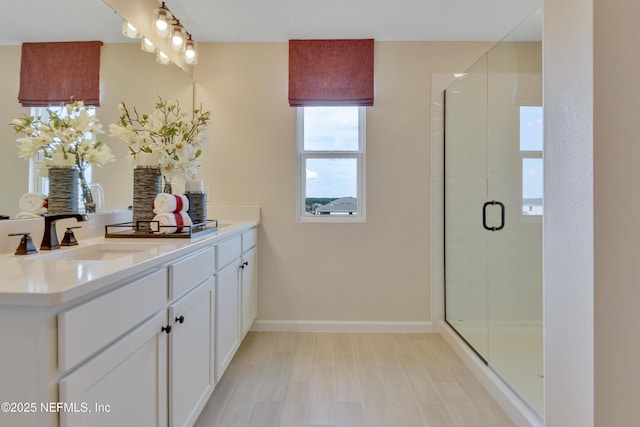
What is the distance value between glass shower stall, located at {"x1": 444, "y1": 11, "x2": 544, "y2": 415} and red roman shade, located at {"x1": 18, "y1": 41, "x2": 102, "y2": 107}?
2.38m

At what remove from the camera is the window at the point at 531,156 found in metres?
2.15

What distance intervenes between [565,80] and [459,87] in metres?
1.88

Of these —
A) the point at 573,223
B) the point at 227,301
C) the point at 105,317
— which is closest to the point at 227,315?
the point at 227,301

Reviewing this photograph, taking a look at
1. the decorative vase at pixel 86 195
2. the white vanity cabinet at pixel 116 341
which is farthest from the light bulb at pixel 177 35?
the white vanity cabinet at pixel 116 341

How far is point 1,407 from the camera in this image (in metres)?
0.68

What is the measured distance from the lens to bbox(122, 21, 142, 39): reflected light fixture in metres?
1.93

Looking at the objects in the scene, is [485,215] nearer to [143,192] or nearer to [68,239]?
[143,192]

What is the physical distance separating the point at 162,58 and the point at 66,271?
1968 millimetres

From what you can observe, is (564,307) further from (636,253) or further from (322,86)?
(322,86)

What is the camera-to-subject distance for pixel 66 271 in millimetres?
866

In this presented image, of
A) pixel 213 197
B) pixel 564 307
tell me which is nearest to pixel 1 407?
pixel 564 307

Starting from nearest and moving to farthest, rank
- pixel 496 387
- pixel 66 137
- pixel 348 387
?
pixel 66 137 → pixel 496 387 → pixel 348 387

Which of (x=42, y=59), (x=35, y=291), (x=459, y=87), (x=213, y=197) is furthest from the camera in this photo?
(x=213, y=197)

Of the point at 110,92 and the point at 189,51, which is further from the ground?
the point at 189,51
